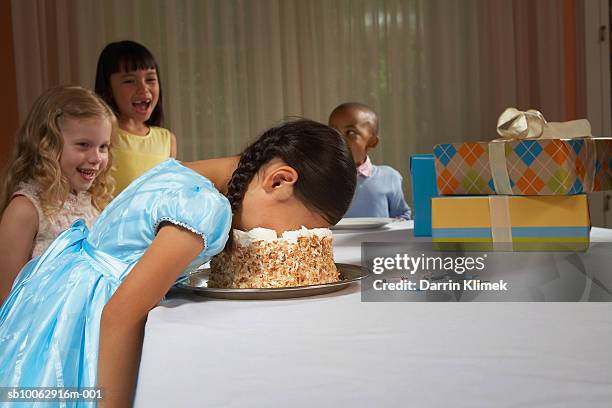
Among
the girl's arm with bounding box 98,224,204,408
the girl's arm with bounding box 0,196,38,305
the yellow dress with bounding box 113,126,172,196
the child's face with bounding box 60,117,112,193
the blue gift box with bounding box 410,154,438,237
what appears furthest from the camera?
the yellow dress with bounding box 113,126,172,196

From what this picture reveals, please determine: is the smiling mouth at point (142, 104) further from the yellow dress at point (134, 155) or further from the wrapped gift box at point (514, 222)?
the wrapped gift box at point (514, 222)

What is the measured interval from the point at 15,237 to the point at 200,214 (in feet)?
3.67

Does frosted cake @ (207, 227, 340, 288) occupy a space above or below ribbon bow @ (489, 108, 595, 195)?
below

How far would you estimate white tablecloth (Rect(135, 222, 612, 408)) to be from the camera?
631 millimetres

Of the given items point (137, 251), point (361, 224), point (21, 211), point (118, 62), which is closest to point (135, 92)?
point (118, 62)

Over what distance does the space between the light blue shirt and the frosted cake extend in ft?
7.18

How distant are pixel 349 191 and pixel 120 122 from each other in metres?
2.28

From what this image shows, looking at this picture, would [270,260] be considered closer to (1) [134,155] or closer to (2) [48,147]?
(2) [48,147]

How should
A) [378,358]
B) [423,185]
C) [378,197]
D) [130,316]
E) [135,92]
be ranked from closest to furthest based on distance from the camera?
[378,358], [130,316], [423,185], [135,92], [378,197]

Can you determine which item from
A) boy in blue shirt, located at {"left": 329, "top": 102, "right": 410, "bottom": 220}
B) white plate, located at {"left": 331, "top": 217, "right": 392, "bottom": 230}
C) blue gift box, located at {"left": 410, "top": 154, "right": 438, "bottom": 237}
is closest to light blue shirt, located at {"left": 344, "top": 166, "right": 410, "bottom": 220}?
boy in blue shirt, located at {"left": 329, "top": 102, "right": 410, "bottom": 220}

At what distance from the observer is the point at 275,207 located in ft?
3.39

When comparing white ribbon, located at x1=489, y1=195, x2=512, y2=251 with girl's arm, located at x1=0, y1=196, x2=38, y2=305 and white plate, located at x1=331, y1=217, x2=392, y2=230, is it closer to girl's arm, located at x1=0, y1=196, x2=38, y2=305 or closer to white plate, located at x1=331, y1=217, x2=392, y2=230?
white plate, located at x1=331, y1=217, x2=392, y2=230

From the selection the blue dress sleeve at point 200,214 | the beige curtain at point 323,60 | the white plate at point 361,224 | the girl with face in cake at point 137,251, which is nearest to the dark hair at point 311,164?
the girl with face in cake at point 137,251

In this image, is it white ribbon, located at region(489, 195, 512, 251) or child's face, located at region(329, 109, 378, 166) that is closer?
white ribbon, located at region(489, 195, 512, 251)
